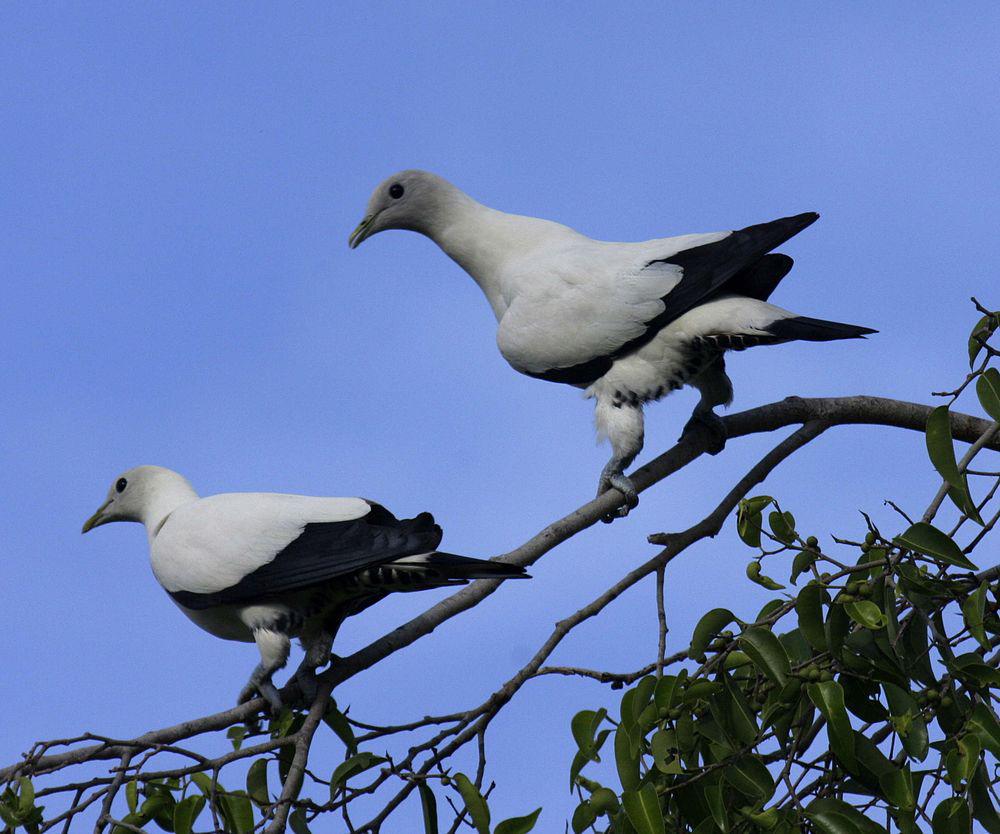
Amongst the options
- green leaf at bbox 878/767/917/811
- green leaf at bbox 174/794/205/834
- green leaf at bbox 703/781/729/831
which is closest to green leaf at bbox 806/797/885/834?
green leaf at bbox 878/767/917/811

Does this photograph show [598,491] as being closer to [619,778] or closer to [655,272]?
[655,272]

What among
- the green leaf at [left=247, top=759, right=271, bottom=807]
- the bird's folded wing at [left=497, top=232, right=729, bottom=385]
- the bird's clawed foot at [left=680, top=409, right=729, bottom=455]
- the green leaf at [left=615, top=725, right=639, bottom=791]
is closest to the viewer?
the green leaf at [left=615, top=725, right=639, bottom=791]

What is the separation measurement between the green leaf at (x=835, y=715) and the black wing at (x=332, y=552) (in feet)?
5.71

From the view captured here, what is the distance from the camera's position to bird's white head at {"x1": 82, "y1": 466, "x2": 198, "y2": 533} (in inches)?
234

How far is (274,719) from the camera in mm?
4449

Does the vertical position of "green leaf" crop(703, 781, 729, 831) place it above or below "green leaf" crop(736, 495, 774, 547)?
below

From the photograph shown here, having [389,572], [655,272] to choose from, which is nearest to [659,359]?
[655,272]

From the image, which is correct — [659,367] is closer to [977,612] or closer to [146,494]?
[977,612]

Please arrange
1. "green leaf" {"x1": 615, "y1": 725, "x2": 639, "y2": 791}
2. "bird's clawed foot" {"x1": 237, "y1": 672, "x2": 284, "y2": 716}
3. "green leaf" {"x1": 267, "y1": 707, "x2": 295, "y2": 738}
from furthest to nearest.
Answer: "bird's clawed foot" {"x1": 237, "y1": 672, "x2": 284, "y2": 716} < "green leaf" {"x1": 267, "y1": 707, "x2": 295, "y2": 738} < "green leaf" {"x1": 615, "y1": 725, "x2": 639, "y2": 791}

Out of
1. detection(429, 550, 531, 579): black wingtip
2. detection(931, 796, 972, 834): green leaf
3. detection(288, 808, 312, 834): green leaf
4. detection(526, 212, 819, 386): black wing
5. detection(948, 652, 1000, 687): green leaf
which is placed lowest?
detection(931, 796, 972, 834): green leaf

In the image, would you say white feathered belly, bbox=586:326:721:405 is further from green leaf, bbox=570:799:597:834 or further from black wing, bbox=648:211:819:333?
green leaf, bbox=570:799:597:834

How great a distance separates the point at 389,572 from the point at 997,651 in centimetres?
208

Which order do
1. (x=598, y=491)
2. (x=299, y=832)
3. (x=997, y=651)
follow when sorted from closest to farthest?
(x=997, y=651) → (x=299, y=832) → (x=598, y=491)

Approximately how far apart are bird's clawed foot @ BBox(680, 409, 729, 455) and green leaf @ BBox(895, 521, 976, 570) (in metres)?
2.15
